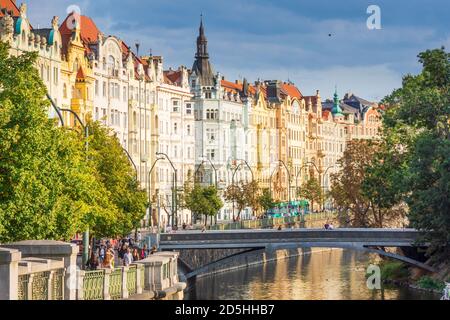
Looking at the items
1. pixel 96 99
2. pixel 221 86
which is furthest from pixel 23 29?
pixel 221 86

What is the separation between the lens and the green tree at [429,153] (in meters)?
77.6

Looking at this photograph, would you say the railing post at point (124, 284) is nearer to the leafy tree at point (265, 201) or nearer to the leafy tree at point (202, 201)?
the leafy tree at point (202, 201)

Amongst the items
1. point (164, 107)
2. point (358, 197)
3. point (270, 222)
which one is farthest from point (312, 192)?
point (358, 197)

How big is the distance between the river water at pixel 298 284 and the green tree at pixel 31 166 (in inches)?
1118

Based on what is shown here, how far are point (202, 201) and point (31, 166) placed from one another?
260 ft

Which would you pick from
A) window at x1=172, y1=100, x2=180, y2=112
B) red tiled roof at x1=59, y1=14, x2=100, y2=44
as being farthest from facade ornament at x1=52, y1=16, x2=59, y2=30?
window at x1=172, y1=100, x2=180, y2=112

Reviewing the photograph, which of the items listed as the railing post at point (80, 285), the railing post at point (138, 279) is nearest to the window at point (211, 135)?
the railing post at point (138, 279)

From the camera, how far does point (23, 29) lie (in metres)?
102

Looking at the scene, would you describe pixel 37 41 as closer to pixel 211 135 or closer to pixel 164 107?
pixel 164 107

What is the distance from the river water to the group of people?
5688 mm

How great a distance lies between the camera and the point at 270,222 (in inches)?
5325

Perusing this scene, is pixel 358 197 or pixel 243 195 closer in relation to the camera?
pixel 358 197

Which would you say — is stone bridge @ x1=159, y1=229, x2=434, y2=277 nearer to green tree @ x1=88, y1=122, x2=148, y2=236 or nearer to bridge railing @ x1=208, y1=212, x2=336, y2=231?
green tree @ x1=88, y1=122, x2=148, y2=236

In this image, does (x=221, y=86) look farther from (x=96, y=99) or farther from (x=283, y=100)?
(x=96, y=99)
